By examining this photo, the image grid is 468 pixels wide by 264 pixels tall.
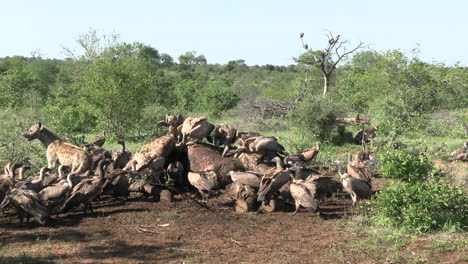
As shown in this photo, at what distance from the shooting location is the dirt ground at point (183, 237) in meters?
6.80

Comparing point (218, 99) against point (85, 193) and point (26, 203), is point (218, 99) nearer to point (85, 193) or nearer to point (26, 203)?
point (85, 193)

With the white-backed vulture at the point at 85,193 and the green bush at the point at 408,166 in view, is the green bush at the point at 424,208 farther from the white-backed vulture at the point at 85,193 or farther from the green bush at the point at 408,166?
the white-backed vulture at the point at 85,193

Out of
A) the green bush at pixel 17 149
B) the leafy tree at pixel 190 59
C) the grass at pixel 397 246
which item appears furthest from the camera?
the leafy tree at pixel 190 59

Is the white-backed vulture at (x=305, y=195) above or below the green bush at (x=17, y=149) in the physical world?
below

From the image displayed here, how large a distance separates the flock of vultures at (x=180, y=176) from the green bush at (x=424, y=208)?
51.9 inches

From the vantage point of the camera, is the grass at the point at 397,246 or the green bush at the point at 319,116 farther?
the green bush at the point at 319,116

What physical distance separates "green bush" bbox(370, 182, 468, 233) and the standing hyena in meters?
6.42

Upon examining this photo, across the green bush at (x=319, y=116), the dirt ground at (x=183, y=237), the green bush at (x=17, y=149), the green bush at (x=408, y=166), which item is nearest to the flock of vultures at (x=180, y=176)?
the dirt ground at (x=183, y=237)

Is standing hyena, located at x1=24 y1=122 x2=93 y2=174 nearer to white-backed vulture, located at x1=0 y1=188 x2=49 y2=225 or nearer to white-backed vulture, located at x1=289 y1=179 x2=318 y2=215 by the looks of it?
white-backed vulture, located at x1=0 y1=188 x2=49 y2=225

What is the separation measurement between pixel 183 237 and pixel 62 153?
15.3ft

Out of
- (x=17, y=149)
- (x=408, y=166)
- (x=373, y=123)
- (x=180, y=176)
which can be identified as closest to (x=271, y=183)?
(x=180, y=176)

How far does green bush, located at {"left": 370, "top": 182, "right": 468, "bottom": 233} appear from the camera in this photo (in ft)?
26.0

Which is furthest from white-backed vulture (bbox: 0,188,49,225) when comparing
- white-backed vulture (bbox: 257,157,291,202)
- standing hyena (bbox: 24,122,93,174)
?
white-backed vulture (bbox: 257,157,291,202)

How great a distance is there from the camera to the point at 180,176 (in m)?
10.9
